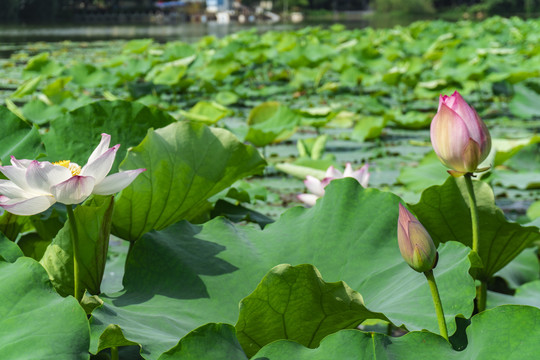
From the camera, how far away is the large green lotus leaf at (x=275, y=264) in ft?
2.00

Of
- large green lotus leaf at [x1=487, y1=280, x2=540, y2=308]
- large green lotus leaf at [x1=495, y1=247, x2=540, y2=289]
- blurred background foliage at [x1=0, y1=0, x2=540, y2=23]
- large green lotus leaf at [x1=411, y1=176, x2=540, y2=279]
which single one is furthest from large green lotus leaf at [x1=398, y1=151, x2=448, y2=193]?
blurred background foliage at [x1=0, y1=0, x2=540, y2=23]

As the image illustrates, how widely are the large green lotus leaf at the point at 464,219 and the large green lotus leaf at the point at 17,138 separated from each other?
55 cm

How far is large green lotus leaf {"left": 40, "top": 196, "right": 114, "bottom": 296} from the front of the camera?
67 centimetres

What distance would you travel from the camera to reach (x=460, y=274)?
2.05 feet

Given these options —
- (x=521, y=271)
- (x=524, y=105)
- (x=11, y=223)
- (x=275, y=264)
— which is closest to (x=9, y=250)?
(x=11, y=223)

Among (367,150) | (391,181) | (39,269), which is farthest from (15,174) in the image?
(367,150)

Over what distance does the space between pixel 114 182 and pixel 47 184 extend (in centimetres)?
7

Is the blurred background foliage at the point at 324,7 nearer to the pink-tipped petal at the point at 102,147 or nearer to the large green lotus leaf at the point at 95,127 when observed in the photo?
the large green lotus leaf at the point at 95,127

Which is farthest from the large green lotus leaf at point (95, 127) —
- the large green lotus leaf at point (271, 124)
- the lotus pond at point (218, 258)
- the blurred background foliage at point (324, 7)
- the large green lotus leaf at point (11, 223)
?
the blurred background foliage at point (324, 7)

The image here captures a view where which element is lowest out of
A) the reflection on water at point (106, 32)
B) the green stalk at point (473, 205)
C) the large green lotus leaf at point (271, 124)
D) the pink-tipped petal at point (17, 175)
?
the reflection on water at point (106, 32)

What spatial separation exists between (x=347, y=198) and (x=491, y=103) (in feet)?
12.5

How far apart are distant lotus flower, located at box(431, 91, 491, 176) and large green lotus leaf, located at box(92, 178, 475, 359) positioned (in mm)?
99

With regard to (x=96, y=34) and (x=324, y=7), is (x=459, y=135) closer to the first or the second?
(x=96, y=34)

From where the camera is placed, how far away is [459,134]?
2.09 feet
